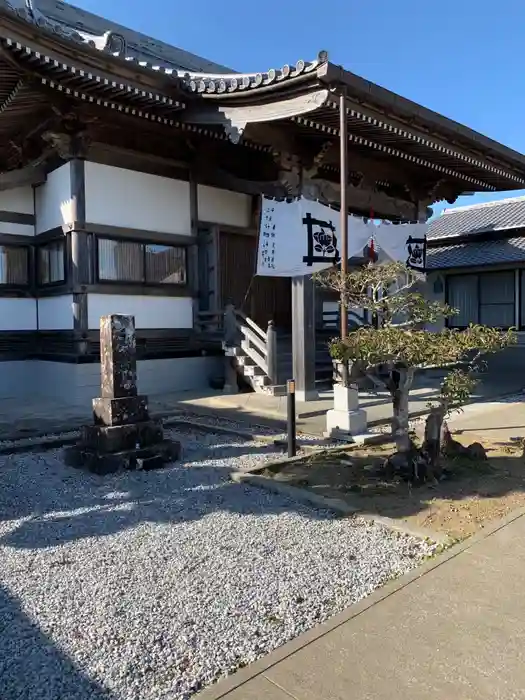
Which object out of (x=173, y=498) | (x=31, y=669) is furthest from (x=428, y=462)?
(x=31, y=669)

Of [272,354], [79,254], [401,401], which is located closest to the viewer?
[401,401]

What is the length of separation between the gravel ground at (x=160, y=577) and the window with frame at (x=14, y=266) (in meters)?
7.12

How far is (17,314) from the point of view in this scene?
11.7m

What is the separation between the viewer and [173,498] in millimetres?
5086

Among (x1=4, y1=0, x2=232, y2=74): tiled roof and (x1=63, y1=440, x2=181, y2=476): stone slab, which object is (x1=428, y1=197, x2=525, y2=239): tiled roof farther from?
(x1=63, y1=440, x2=181, y2=476): stone slab

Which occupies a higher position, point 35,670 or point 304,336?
point 304,336

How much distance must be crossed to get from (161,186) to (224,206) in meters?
1.62

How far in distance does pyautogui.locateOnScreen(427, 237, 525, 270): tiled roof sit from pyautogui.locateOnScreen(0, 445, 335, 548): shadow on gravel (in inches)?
509

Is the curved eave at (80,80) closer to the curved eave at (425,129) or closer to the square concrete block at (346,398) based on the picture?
the curved eave at (425,129)

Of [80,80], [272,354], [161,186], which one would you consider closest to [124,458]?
[272,354]

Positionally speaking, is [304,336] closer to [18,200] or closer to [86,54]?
[86,54]

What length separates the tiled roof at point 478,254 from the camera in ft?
52.7

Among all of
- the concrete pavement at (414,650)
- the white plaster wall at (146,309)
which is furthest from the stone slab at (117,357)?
the white plaster wall at (146,309)

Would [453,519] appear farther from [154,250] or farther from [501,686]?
[154,250]
